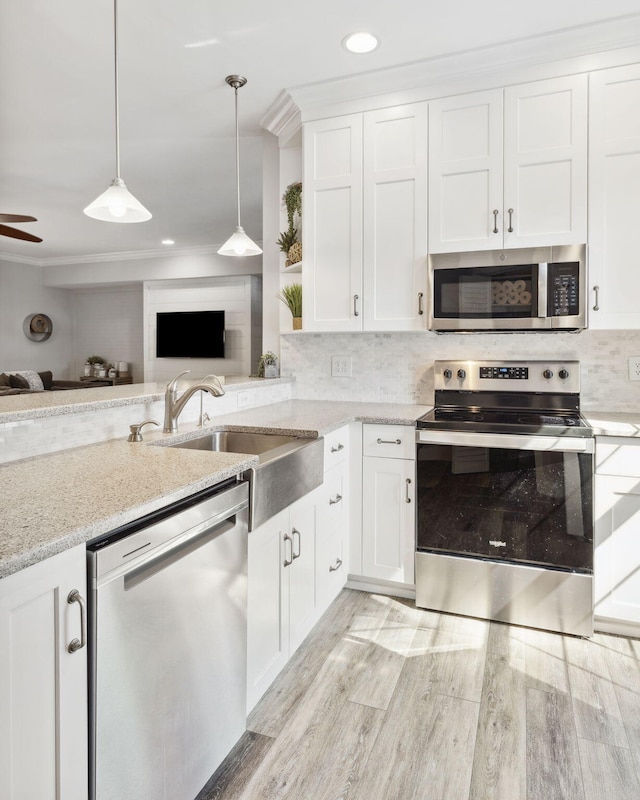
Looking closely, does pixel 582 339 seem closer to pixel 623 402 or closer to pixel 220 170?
pixel 623 402

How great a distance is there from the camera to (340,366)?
3.06 m

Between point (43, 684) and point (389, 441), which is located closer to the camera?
point (43, 684)

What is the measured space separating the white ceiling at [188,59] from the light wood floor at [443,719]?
8.31 ft

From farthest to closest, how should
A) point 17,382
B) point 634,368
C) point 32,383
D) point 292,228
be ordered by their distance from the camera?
point 32,383 → point 17,382 → point 292,228 → point 634,368

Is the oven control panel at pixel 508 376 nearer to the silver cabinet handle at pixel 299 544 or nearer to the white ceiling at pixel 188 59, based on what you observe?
the silver cabinet handle at pixel 299 544

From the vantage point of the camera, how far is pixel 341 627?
87.8 inches

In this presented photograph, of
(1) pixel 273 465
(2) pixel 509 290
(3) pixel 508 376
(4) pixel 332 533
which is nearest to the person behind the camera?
(1) pixel 273 465

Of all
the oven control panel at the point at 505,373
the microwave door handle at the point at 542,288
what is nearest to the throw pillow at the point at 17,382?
the oven control panel at the point at 505,373

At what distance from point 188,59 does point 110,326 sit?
6.82 meters

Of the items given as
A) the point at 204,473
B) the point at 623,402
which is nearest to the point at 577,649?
the point at 623,402

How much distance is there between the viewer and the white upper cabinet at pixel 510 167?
2297 millimetres

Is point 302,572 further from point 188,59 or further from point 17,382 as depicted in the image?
point 17,382

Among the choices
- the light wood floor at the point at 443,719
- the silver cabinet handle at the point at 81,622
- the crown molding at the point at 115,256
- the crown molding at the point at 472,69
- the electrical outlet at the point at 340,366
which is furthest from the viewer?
the crown molding at the point at 115,256

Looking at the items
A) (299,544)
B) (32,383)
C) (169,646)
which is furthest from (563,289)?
(32,383)
